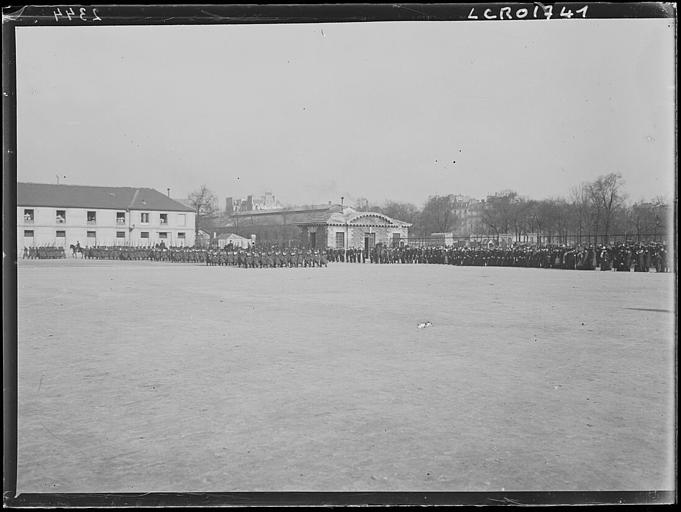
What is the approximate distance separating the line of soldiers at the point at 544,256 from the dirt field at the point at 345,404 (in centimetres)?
1186

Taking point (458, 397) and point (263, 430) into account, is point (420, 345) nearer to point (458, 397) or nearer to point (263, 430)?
point (458, 397)

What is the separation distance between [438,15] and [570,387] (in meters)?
3.63

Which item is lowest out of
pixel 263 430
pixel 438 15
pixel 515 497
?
pixel 515 497

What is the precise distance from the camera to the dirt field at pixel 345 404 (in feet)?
12.8

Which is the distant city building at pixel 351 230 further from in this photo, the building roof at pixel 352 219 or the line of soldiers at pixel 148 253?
the line of soldiers at pixel 148 253

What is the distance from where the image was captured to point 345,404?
4.98m

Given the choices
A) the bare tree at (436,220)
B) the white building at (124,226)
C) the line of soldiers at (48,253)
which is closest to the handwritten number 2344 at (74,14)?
the white building at (124,226)

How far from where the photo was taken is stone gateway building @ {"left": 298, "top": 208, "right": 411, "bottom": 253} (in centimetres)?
4269

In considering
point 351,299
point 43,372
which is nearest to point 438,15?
point 43,372

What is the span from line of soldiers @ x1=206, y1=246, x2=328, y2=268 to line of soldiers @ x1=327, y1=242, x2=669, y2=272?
23.1 feet

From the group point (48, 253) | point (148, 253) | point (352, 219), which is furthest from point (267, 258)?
point (352, 219)

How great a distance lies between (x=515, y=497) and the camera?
382 centimetres

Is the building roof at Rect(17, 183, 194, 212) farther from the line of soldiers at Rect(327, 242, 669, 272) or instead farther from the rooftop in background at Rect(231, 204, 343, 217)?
the line of soldiers at Rect(327, 242, 669, 272)

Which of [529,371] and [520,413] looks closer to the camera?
[520,413]
